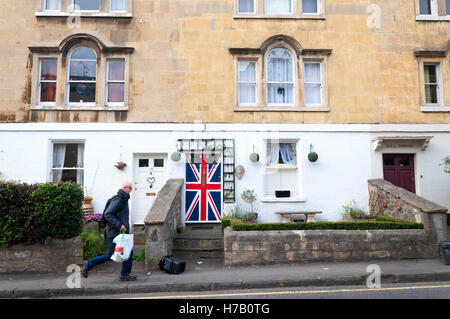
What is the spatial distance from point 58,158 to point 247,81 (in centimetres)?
750

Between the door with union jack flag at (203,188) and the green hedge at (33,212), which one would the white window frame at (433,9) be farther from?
the green hedge at (33,212)

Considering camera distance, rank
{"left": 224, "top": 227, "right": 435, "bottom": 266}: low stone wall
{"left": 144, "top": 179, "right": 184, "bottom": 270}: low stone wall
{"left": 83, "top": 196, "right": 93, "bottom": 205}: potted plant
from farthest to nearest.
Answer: {"left": 83, "top": 196, "right": 93, "bottom": 205}: potted plant
{"left": 224, "top": 227, "right": 435, "bottom": 266}: low stone wall
{"left": 144, "top": 179, "right": 184, "bottom": 270}: low stone wall

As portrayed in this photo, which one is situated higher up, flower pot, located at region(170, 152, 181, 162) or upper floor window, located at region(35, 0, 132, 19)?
upper floor window, located at region(35, 0, 132, 19)

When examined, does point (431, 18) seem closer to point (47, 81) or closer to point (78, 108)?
point (78, 108)

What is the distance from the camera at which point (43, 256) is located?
7605 mm

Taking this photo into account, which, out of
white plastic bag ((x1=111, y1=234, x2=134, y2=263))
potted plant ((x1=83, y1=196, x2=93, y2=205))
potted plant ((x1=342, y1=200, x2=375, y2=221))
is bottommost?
white plastic bag ((x1=111, y1=234, x2=134, y2=263))

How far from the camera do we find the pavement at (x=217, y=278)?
20.8 feet

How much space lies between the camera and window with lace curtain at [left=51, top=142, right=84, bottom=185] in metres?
11.3

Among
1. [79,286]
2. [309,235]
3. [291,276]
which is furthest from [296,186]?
[79,286]

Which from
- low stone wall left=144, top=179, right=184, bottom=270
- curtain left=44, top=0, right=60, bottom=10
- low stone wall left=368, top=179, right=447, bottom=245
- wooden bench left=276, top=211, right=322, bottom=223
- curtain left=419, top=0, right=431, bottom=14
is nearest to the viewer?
low stone wall left=144, top=179, right=184, bottom=270

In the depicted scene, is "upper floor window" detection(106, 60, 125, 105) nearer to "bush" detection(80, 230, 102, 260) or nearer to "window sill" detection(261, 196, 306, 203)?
"bush" detection(80, 230, 102, 260)

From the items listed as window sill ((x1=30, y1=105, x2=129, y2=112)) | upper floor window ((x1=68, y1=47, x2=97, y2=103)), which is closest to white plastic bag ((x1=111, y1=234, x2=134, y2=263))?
window sill ((x1=30, y1=105, x2=129, y2=112))

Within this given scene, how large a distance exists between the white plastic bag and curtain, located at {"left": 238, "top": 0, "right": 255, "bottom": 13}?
9706 mm

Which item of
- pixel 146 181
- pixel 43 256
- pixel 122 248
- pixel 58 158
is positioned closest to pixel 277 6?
pixel 146 181
